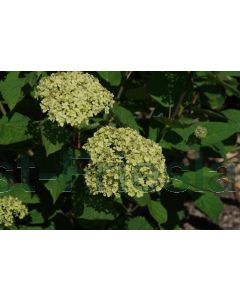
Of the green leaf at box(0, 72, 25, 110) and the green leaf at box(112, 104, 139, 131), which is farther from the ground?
the green leaf at box(0, 72, 25, 110)

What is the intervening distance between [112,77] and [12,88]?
0.77 m

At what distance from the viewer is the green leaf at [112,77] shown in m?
3.65

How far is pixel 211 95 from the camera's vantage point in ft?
14.6

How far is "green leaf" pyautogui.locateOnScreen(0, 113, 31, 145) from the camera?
10.8 feet

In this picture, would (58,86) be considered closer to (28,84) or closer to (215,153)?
(28,84)

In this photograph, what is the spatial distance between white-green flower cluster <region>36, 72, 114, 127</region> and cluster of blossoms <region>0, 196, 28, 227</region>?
0.79 meters

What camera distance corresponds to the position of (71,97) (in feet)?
9.52

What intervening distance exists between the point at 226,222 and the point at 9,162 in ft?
8.02

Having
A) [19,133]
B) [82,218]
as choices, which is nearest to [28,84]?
[19,133]

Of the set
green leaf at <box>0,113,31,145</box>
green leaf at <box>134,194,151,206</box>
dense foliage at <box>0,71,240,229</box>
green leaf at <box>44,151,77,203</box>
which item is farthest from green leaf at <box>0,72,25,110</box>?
green leaf at <box>134,194,151,206</box>

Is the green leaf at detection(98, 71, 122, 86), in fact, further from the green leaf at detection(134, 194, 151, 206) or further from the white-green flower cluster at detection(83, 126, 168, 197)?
the green leaf at detection(134, 194, 151, 206)

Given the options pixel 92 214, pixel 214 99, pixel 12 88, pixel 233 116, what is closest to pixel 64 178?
pixel 92 214

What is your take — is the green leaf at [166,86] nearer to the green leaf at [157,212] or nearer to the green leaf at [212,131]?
the green leaf at [212,131]

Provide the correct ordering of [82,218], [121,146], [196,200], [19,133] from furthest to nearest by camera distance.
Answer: [196,200] → [82,218] → [19,133] → [121,146]
